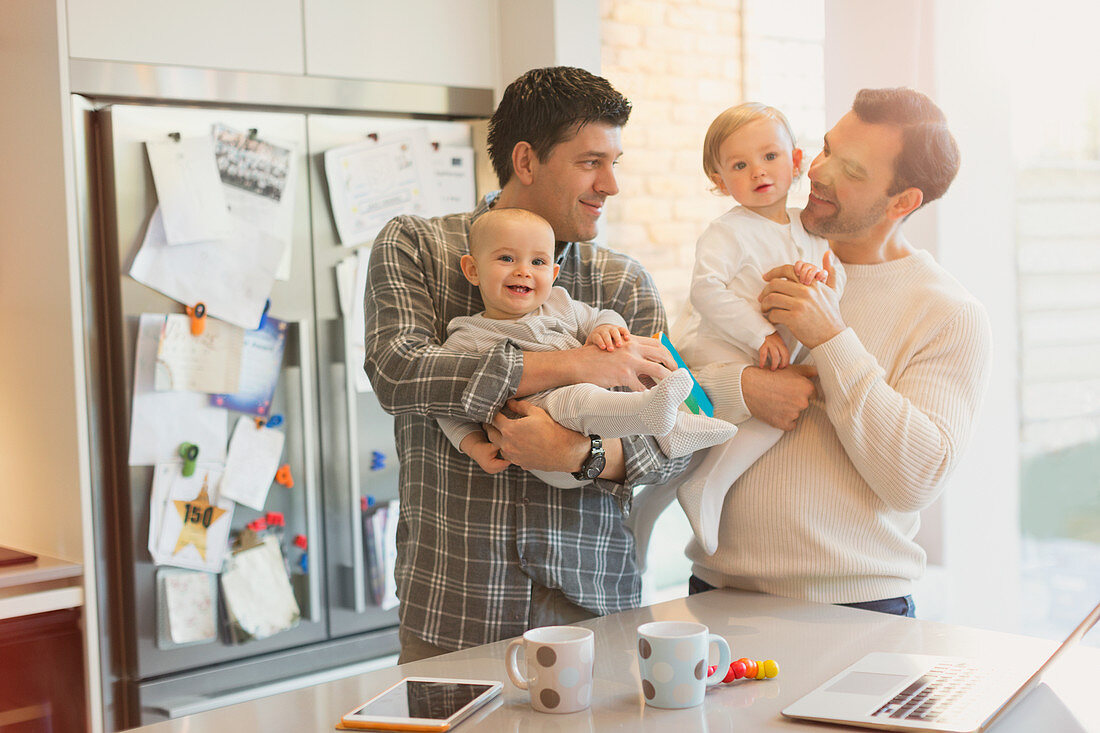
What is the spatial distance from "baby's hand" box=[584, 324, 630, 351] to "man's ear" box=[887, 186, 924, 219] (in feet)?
1.48

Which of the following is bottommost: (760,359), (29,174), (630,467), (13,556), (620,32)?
(13,556)

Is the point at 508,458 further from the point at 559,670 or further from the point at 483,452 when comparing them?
the point at 559,670

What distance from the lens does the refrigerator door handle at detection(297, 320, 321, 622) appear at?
256 centimetres

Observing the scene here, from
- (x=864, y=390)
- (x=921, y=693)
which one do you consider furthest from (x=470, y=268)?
(x=921, y=693)

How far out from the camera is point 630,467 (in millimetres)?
1479

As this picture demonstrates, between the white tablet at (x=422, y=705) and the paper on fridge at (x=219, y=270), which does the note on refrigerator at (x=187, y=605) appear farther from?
the white tablet at (x=422, y=705)

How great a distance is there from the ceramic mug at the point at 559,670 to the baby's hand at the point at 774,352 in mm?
643

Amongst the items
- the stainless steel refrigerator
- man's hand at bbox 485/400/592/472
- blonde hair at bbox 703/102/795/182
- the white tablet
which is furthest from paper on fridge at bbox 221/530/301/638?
blonde hair at bbox 703/102/795/182

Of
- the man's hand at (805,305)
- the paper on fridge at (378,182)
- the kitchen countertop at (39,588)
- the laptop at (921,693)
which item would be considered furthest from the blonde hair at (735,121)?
the kitchen countertop at (39,588)

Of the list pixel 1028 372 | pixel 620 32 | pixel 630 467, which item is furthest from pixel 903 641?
pixel 620 32

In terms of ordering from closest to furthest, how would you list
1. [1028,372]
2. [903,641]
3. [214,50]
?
[903,641] < [1028,372] < [214,50]

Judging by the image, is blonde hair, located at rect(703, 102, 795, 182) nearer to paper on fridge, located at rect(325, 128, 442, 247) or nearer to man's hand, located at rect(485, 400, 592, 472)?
man's hand, located at rect(485, 400, 592, 472)

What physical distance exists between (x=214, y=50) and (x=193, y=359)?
762 mm

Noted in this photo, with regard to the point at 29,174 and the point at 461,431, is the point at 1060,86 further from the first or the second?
the point at 29,174
